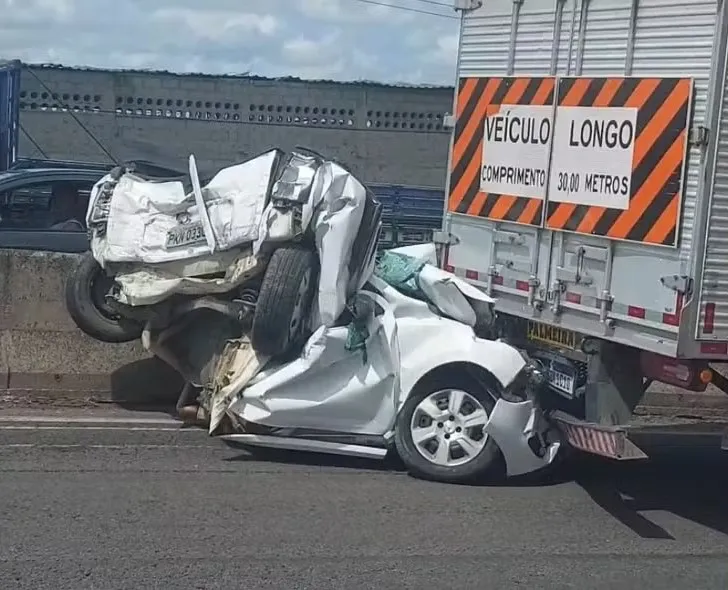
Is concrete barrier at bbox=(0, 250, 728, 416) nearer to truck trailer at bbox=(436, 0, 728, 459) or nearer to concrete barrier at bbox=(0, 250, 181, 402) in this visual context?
concrete barrier at bbox=(0, 250, 181, 402)

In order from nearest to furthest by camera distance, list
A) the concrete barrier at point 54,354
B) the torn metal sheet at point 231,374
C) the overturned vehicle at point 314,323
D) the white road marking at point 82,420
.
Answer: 1. the overturned vehicle at point 314,323
2. the torn metal sheet at point 231,374
3. the white road marking at point 82,420
4. the concrete barrier at point 54,354

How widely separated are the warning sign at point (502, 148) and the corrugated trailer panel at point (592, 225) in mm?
85

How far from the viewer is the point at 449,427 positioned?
8.29m

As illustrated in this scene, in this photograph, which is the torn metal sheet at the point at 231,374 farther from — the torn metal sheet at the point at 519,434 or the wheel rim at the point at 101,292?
the torn metal sheet at the point at 519,434

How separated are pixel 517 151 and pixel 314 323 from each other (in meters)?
1.73

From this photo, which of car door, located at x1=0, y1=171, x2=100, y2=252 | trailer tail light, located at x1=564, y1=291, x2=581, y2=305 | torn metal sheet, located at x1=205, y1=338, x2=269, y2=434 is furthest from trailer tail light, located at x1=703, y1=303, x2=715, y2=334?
car door, located at x1=0, y1=171, x2=100, y2=252

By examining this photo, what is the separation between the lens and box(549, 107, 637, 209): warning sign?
768 cm

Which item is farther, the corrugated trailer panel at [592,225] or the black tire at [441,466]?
the black tire at [441,466]

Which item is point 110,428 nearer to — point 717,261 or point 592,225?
point 592,225

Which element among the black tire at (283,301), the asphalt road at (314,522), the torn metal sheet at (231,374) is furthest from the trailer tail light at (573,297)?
the torn metal sheet at (231,374)

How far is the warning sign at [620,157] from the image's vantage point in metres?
7.30

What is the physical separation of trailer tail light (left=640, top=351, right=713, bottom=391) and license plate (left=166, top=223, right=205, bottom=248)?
10.1 ft

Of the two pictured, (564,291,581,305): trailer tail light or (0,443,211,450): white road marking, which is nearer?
(564,291,581,305): trailer tail light

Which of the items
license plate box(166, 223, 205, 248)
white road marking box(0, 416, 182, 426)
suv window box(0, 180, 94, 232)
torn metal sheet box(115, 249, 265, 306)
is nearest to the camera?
torn metal sheet box(115, 249, 265, 306)
